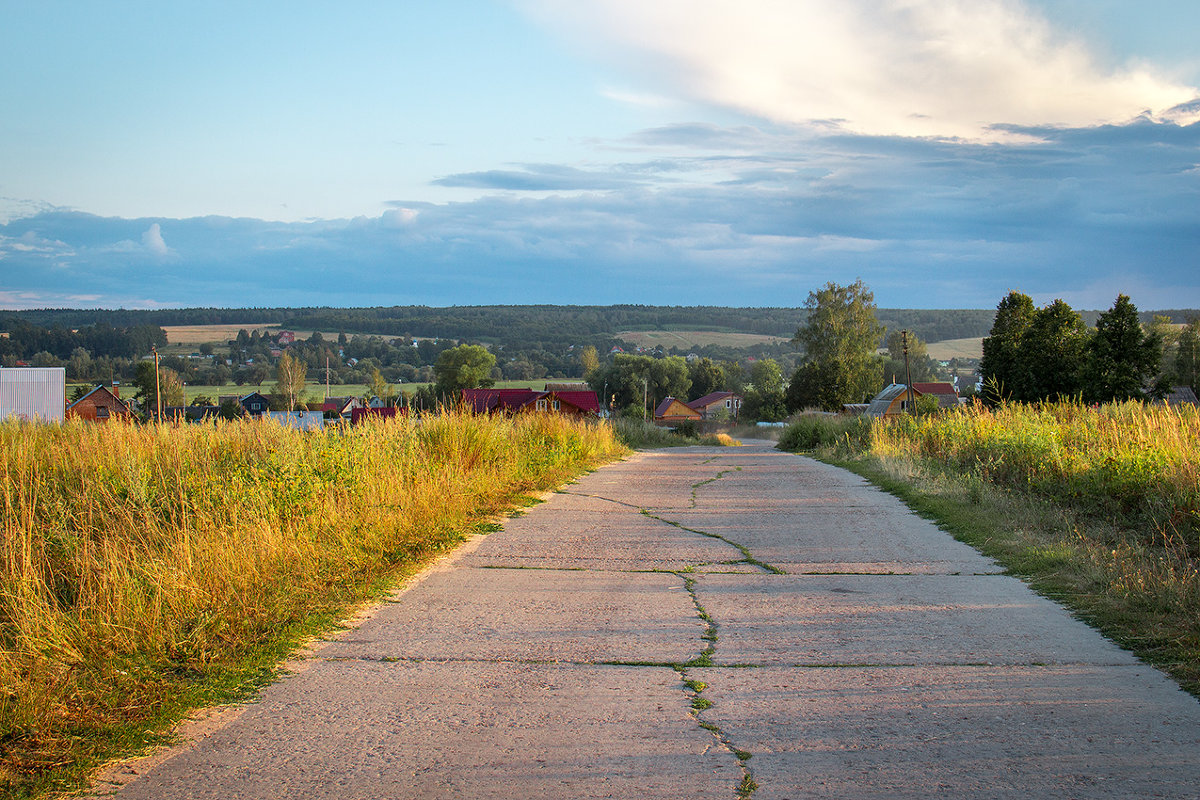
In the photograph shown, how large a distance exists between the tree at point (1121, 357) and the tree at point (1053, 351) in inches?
55.6

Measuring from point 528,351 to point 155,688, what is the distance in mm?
109224

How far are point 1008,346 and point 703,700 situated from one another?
37.8 m

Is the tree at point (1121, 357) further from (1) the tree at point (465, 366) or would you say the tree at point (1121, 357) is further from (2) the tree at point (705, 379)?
(2) the tree at point (705, 379)

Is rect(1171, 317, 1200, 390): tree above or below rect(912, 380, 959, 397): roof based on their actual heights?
above

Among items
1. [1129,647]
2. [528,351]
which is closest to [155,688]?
[1129,647]

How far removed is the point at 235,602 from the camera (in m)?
5.71

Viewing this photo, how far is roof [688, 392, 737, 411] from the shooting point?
9969cm

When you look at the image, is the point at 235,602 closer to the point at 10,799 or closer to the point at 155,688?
the point at 155,688

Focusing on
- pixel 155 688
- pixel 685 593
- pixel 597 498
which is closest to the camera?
pixel 155 688

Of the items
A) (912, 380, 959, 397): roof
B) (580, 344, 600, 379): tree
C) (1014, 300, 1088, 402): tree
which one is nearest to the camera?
(1014, 300, 1088, 402): tree

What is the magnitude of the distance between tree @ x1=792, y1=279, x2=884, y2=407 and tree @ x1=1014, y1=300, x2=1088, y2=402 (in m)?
32.3

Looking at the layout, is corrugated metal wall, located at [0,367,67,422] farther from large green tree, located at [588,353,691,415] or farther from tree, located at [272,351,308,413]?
large green tree, located at [588,353,691,415]

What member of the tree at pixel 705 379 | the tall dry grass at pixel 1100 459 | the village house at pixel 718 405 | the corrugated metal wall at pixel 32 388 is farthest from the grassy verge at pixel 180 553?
the tree at pixel 705 379

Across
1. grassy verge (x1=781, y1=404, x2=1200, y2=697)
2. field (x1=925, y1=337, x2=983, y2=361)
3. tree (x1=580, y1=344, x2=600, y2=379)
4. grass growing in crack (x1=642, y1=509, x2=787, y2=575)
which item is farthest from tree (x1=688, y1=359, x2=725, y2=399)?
grass growing in crack (x1=642, y1=509, x2=787, y2=575)
